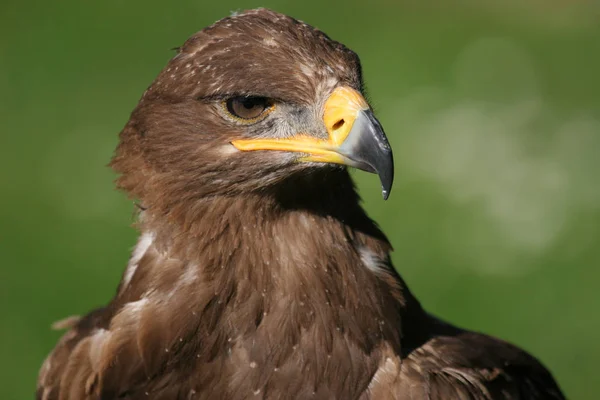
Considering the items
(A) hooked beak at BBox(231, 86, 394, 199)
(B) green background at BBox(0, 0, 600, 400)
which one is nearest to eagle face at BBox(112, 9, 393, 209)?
(A) hooked beak at BBox(231, 86, 394, 199)

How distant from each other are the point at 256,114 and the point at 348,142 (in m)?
0.35

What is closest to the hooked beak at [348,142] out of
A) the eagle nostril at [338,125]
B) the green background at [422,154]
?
the eagle nostril at [338,125]

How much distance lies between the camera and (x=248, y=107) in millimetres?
3736

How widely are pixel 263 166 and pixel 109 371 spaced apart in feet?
3.08

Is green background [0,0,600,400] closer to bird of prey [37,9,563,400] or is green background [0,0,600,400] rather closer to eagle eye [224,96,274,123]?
bird of prey [37,9,563,400]

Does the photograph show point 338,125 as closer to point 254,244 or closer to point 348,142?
point 348,142

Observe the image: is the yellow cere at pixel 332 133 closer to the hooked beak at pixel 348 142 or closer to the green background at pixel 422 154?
the hooked beak at pixel 348 142

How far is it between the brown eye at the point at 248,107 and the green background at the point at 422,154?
2854mm

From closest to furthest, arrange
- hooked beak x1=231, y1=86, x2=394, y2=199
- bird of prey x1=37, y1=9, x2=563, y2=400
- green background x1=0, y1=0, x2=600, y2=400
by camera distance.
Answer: hooked beak x1=231, y1=86, x2=394, y2=199 < bird of prey x1=37, y1=9, x2=563, y2=400 < green background x1=0, y1=0, x2=600, y2=400

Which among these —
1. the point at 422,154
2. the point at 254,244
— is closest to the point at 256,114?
the point at 254,244

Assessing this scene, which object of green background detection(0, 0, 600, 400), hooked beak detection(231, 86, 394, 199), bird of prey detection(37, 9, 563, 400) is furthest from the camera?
green background detection(0, 0, 600, 400)

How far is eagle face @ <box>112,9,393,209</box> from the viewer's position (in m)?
3.64

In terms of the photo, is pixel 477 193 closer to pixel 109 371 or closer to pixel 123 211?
pixel 123 211

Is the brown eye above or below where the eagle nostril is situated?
above
